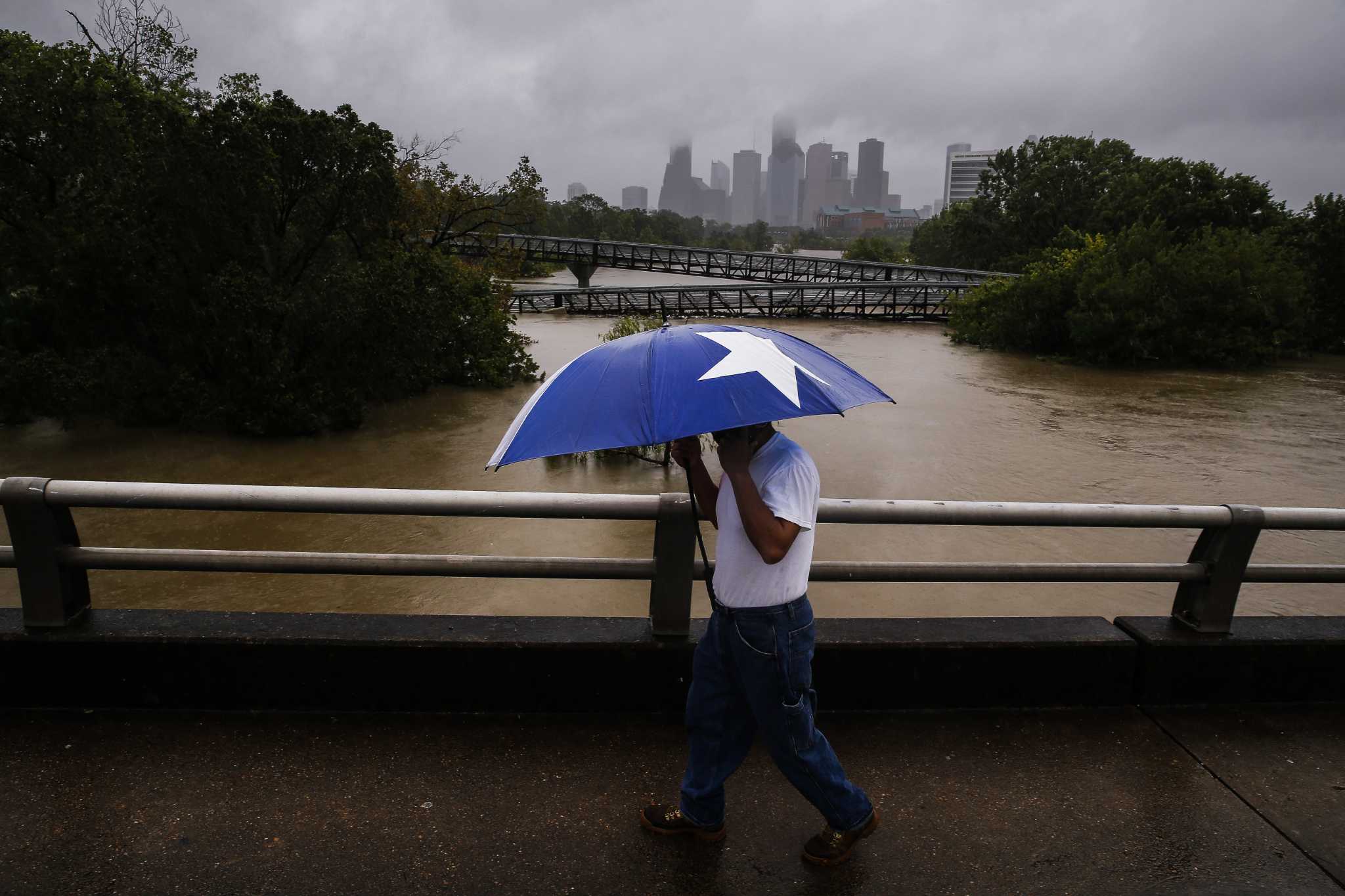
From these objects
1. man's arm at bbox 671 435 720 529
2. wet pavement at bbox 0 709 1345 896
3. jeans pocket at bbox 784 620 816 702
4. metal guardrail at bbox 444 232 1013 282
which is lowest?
wet pavement at bbox 0 709 1345 896

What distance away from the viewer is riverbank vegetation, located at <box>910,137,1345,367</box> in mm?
23359

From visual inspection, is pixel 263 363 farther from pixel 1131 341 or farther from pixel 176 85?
pixel 1131 341

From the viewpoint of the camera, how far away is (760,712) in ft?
7.89

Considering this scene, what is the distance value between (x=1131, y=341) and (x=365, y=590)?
21055 mm

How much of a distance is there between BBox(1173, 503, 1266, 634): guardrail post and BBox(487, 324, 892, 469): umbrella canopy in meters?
1.73

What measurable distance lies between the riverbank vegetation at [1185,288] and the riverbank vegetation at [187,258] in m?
18.1

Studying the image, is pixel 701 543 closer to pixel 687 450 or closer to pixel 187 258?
pixel 687 450

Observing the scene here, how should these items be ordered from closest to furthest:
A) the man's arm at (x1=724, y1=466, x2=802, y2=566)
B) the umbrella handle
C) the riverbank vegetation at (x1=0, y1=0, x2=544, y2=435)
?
1. the man's arm at (x1=724, y1=466, x2=802, y2=566)
2. the umbrella handle
3. the riverbank vegetation at (x1=0, y1=0, x2=544, y2=435)

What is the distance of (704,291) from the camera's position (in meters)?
36.6

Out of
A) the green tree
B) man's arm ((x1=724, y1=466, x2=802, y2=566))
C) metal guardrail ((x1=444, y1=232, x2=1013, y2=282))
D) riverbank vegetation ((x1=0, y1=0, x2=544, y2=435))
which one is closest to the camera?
man's arm ((x1=724, y1=466, x2=802, y2=566))

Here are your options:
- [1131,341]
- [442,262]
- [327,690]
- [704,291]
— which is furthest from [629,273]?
[327,690]

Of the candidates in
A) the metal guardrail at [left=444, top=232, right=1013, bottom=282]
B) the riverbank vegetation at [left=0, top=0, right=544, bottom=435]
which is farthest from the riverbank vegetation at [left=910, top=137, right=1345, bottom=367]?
the riverbank vegetation at [left=0, top=0, right=544, bottom=435]

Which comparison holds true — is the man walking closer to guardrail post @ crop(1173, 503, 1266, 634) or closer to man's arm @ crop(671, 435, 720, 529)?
man's arm @ crop(671, 435, 720, 529)

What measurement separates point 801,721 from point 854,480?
993 centimetres
